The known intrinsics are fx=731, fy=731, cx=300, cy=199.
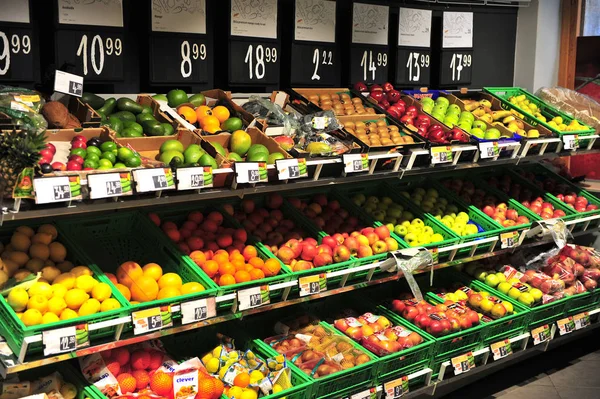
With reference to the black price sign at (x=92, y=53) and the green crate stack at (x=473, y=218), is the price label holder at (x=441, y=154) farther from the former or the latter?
the black price sign at (x=92, y=53)

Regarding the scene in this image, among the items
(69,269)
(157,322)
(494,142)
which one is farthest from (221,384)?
(494,142)

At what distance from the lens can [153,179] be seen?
3.03 m

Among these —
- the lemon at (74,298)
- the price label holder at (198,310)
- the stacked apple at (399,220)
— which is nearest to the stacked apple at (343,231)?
the stacked apple at (399,220)

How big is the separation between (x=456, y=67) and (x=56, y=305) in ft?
12.6

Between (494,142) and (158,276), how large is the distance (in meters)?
2.37

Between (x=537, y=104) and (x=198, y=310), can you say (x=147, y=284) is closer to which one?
(x=198, y=310)

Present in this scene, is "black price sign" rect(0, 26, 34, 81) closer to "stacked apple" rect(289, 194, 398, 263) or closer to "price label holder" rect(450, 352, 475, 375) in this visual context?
"stacked apple" rect(289, 194, 398, 263)

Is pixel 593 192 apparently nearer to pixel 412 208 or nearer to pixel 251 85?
pixel 412 208

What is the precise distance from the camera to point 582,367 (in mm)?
5160

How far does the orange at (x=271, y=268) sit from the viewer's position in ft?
11.9

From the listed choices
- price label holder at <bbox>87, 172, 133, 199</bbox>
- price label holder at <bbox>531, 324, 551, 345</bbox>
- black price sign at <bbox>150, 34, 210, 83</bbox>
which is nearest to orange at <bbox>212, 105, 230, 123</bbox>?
black price sign at <bbox>150, 34, 210, 83</bbox>

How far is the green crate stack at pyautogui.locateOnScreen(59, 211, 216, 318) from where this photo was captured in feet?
11.5

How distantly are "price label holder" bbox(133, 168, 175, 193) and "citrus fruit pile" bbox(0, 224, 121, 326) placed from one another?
457 millimetres

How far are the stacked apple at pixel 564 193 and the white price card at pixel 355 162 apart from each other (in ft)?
7.38
